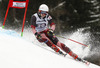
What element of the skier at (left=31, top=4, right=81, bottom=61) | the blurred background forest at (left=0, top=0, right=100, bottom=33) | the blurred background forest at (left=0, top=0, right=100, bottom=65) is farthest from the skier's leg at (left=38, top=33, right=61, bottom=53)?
the blurred background forest at (left=0, top=0, right=100, bottom=33)

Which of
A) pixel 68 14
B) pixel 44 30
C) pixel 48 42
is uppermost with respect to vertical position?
pixel 68 14

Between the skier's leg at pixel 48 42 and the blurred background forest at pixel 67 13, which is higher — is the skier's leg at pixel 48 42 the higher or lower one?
the lower one

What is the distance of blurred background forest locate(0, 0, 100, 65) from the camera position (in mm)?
11211

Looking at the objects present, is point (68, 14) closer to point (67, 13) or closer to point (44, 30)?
point (67, 13)

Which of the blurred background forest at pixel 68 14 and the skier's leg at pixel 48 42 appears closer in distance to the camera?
the skier's leg at pixel 48 42

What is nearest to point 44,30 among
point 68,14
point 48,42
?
point 48,42

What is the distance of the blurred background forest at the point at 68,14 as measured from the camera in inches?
441

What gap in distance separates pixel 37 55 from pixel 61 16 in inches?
400

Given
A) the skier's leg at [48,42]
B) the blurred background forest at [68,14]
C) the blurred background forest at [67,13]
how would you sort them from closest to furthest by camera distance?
the skier's leg at [48,42] < the blurred background forest at [68,14] < the blurred background forest at [67,13]

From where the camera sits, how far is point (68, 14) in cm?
1238

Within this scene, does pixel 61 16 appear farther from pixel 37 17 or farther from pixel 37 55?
pixel 37 55

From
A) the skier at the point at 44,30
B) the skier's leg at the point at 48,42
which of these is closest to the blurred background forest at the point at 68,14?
the skier at the point at 44,30

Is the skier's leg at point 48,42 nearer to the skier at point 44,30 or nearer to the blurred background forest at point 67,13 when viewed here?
the skier at point 44,30

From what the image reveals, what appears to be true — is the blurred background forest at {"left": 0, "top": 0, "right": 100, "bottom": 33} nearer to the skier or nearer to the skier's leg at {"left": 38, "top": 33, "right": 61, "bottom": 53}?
the skier
